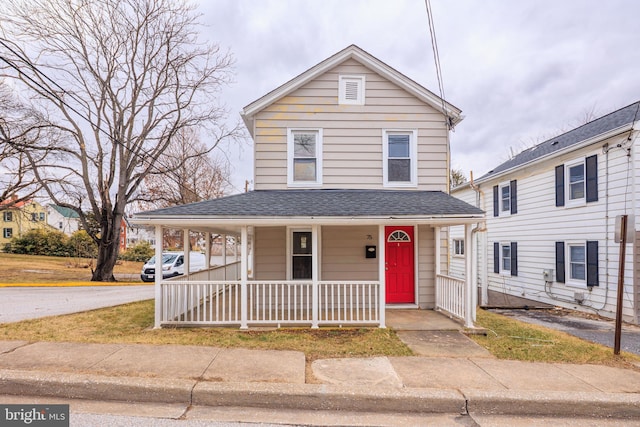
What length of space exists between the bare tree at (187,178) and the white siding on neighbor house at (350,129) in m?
14.9

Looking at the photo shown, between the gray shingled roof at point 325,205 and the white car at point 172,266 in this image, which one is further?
the white car at point 172,266

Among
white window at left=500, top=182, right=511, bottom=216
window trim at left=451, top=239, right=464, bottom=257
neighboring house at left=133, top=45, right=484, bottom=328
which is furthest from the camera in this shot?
window trim at left=451, top=239, right=464, bottom=257

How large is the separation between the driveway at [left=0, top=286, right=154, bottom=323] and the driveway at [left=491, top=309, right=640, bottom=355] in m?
11.9

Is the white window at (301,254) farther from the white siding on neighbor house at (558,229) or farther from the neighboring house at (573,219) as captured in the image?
the white siding on neighbor house at (558,229)

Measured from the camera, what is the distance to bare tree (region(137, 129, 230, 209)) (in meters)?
23.4

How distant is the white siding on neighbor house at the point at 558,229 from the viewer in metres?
9.32

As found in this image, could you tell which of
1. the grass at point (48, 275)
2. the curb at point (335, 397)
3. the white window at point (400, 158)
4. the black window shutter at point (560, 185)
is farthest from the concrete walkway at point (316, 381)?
the grass at point (48, 275)

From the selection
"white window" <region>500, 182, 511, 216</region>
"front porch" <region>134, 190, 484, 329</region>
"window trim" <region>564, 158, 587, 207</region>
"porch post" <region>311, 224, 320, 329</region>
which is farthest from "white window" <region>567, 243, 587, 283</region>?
"porch post" <region>311, 224, 320, 329</region>

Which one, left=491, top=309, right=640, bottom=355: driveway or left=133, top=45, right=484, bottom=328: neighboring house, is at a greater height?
left=133, top=45, right=484, bottom=328: neighboring house

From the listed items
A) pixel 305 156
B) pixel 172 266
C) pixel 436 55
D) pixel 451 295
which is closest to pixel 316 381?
pixel 451 295

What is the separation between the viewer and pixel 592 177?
33.2ft

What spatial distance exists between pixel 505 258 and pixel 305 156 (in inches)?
409

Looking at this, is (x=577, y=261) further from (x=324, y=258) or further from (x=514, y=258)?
(x=324, y=258)

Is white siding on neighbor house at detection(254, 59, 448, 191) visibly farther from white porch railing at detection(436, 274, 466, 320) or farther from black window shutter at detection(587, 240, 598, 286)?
black window shutter at detection(587, 240, 598, 286)
